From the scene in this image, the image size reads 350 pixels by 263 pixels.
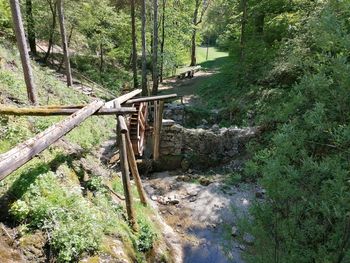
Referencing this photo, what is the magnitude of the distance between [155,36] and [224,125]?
6.39 metres

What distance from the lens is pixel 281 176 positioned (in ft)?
11.5

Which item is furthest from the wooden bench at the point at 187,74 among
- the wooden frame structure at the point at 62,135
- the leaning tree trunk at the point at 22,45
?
the leaning tree trunk at the point at 22,45

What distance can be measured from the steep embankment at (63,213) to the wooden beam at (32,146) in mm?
741

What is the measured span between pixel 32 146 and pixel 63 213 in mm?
1152

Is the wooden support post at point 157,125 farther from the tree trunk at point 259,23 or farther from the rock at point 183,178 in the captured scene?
the tree trunk at point 259,23

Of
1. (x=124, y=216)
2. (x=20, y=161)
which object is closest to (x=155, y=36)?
(x=124, y=216)

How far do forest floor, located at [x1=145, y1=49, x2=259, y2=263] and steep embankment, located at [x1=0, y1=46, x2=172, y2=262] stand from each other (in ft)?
3.01

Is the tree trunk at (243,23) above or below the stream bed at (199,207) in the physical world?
above

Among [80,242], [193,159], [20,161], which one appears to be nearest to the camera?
[20,161]

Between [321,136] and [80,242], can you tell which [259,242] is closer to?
[321,136]

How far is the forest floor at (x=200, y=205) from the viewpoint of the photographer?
758 centimetres

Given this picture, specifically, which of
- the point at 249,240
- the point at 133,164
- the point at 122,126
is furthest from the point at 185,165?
the point at 249,240

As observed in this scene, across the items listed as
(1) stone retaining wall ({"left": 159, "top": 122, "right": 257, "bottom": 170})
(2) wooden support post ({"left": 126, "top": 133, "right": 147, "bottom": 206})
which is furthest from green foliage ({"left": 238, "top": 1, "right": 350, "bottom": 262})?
(1) stone retaining wall ({"left": 159, "top": 122, "right": 257, "bottom": 170})

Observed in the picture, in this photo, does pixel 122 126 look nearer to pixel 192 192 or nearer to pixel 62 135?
pixel 62 135
